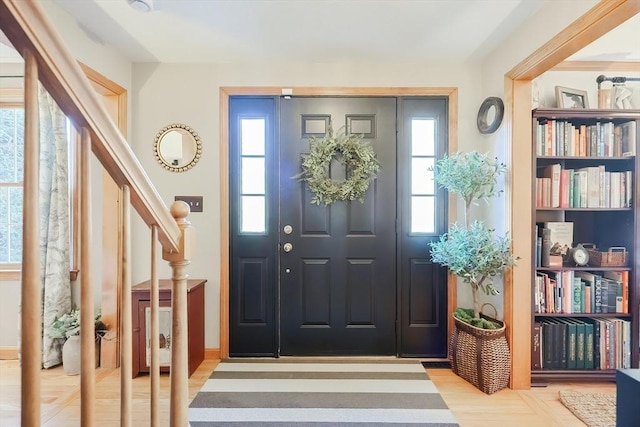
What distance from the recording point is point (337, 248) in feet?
9.21

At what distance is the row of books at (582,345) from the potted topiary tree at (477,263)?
313 millimetres

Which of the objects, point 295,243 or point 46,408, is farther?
point 295,243

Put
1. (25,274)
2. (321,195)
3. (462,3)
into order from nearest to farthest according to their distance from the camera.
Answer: (25,274), (462,3), (321,195)

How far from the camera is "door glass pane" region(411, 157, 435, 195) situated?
281 centimetres

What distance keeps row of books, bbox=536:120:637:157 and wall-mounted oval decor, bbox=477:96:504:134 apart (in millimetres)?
270

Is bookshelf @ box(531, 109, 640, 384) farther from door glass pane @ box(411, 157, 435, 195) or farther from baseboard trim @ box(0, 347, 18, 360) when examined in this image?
baseboard trim @ box(0, 347, 18, 360)

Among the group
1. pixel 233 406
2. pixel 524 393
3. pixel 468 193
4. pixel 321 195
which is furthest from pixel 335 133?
pixel 524 393

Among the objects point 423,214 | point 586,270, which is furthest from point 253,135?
point 586,270

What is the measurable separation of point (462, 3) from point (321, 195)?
1537 mm

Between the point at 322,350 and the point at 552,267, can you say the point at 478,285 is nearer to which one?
the point at 552,267

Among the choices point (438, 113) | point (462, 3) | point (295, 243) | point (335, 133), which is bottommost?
point (295, 243)

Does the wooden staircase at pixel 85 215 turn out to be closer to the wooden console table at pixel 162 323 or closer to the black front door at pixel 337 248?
the wooden console table at pixel 162 323

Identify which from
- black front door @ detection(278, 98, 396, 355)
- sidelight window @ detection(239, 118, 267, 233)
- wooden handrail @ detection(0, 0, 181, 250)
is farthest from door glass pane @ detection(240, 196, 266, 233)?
wooden handrail @ detection(0, 0, 181, 250)

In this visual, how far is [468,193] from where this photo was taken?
94.7 inches
